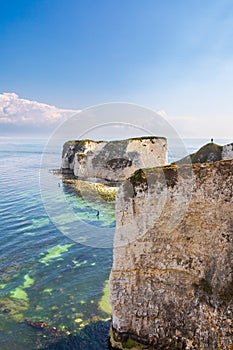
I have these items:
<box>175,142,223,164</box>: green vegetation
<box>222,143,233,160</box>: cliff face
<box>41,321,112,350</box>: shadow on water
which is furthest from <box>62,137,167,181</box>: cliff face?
<box>41,321,112,350</box>: shadow on water

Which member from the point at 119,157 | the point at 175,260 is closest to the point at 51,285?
the point at 175,260

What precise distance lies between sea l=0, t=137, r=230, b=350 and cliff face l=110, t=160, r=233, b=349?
318cm

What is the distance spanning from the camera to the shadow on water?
571 inches

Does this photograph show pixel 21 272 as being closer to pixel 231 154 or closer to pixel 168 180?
pixel 168 180

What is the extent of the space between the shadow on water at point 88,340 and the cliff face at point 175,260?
49.0 inches

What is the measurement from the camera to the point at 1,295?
64.7ft

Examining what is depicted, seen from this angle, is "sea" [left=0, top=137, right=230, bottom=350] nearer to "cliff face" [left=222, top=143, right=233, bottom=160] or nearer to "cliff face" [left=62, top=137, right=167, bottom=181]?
"cliff face" [left=222, top=143, right=233, bottom=160]

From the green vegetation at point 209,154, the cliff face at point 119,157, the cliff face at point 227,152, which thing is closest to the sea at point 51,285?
the green vegetation at point 209,154

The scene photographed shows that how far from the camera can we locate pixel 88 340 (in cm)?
1505

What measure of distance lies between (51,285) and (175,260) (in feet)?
38.2

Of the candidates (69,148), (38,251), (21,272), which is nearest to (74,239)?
(38,251)

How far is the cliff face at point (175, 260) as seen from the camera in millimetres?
11820

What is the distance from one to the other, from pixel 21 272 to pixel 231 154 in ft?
66.2

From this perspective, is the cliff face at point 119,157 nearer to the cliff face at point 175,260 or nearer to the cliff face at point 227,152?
the cliff face at point 227,152
